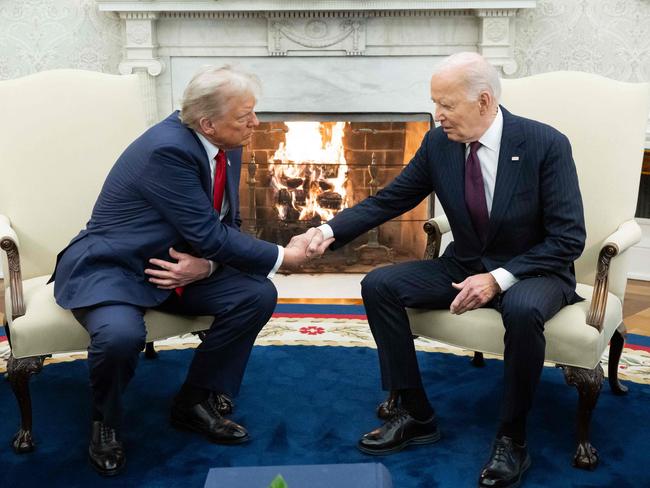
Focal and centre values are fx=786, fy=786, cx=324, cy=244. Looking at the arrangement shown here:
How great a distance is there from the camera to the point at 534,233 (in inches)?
91.4

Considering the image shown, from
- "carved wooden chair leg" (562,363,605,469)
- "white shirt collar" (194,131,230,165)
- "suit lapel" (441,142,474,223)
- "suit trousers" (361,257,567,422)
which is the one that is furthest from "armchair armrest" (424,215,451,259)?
"white shirt collar" (194,131,230,165)

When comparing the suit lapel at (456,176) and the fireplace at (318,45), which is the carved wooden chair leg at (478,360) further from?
the fireplace at (318,45)

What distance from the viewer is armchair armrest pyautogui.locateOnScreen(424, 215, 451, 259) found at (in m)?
2.70

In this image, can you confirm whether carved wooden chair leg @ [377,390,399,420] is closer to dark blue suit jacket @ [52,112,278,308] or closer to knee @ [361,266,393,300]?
knee @ [361,266,393,300]

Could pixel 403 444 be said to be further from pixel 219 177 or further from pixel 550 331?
pixel 219 177

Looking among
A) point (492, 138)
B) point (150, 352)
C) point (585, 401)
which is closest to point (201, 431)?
point (150, 352)

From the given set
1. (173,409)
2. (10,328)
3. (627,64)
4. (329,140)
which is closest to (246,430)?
(173,409)

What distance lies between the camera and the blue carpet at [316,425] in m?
2.21

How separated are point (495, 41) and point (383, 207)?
1.71 meters

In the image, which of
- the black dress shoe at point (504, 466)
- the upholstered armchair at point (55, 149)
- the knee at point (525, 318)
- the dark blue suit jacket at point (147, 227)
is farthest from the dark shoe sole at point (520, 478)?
the upholstered armchair at point (55, 149)

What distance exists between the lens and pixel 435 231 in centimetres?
271

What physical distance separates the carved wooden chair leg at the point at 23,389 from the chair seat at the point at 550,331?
111 cm

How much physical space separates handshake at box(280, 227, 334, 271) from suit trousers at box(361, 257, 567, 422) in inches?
7.9

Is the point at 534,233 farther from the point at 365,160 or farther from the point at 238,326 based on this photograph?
the point at 365,160
